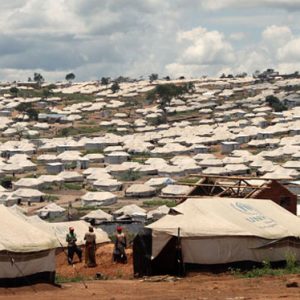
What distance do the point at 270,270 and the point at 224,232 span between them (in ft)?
4.00

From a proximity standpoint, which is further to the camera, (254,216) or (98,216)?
(98,216)

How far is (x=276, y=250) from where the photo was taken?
784 inches

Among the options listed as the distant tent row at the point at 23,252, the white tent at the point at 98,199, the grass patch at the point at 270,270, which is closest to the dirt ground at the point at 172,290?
the distant tent row at the point at 23,252

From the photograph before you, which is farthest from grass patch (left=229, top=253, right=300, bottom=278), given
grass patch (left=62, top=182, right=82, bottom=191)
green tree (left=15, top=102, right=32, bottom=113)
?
green tree (left=15, top=102, right=32, bottom=113)

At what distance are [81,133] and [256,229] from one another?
92915mm

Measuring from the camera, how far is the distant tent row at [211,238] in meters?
18.5

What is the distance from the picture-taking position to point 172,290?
52.2 feet

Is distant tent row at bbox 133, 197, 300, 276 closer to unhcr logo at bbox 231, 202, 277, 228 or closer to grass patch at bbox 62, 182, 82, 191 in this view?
unhcr logo at bbox 231, 202, 277, 228

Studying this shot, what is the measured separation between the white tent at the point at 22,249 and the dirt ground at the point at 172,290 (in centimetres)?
38

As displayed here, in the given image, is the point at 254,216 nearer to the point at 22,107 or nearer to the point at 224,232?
the point at 224,232

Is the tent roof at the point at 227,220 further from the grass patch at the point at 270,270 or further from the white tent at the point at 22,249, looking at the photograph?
the white tent at the point at 22,249

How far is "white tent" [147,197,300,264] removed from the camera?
18.6 metres

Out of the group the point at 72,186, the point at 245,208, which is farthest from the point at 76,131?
the point at 245,208

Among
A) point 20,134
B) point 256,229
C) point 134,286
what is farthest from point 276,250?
point 20,134
